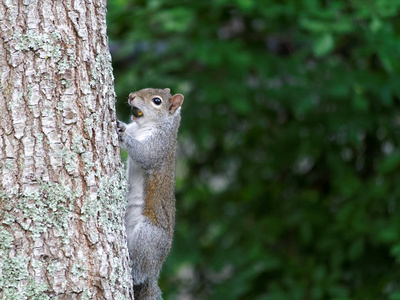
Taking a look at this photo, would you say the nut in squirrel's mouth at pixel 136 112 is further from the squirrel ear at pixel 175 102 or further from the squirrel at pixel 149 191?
the squirrel ear at pixel 175 102

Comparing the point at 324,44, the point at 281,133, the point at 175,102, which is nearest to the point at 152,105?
the point at 175,102

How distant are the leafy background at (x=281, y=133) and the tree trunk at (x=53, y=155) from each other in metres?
1.72

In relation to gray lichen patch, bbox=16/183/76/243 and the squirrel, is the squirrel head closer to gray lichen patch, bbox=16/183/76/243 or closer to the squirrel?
the squirrel

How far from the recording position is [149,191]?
3.11m

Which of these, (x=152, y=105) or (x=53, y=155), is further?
(x=152, y=105)

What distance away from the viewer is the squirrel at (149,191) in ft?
9.89

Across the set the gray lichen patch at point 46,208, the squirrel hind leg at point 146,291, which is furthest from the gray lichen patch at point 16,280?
the squirrel hind leg at point 146,291

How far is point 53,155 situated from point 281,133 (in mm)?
3316

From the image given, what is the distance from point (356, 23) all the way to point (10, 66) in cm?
268

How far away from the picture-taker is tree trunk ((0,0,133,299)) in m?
2.19

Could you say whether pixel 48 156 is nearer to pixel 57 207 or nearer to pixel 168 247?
pixel 57 207

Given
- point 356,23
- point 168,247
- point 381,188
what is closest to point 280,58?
point 356,23

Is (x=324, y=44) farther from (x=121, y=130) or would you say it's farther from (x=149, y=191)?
(x=121, y=130)

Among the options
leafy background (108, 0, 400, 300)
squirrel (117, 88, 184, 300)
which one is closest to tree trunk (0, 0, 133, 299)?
squirrel (117, 88, 184, 300)
